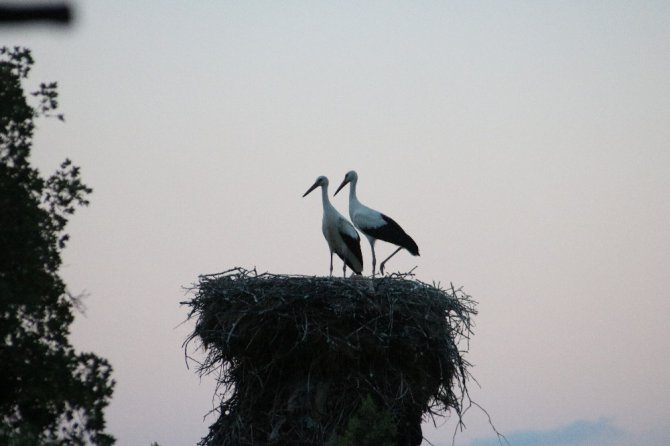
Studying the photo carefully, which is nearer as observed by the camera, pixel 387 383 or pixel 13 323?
pixel 13 323

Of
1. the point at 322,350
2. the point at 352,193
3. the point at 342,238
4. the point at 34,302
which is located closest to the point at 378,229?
the point at 342,238

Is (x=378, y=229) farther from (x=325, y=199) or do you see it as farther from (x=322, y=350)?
(x=322, y=350)

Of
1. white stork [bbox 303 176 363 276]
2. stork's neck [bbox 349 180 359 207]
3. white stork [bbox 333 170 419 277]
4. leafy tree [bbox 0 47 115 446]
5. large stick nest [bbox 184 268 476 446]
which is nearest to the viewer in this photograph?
leafy tree [bbox 0 47 115 446]

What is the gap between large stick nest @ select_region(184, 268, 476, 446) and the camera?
9.52 meters

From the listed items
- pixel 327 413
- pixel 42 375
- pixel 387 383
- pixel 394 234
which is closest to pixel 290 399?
pixel 327 413

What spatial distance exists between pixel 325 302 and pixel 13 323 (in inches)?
164

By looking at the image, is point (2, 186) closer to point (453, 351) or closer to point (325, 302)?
point (325, 302)

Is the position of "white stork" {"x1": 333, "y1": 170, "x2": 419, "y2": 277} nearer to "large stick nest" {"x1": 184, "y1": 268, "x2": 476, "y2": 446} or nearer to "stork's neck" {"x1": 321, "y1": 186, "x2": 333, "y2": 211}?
"stork's neck" {"x1": 321, "y1": 186, "x2": 333, "y2": 211}

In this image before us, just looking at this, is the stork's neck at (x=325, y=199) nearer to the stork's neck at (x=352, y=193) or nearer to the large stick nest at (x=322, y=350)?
the stork's neck at (x=352, y=193)

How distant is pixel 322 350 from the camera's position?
9.72 m

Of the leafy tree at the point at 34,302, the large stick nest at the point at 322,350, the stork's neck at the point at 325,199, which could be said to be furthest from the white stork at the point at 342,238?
the leafy tree at the point at 34,302

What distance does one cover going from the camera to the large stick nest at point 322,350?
952 cm

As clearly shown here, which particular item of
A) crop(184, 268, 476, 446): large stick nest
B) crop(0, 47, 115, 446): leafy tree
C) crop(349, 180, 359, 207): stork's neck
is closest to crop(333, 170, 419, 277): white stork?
crop(349, 180, 359, 207): stork's neck

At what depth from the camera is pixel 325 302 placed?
9.56 meters
